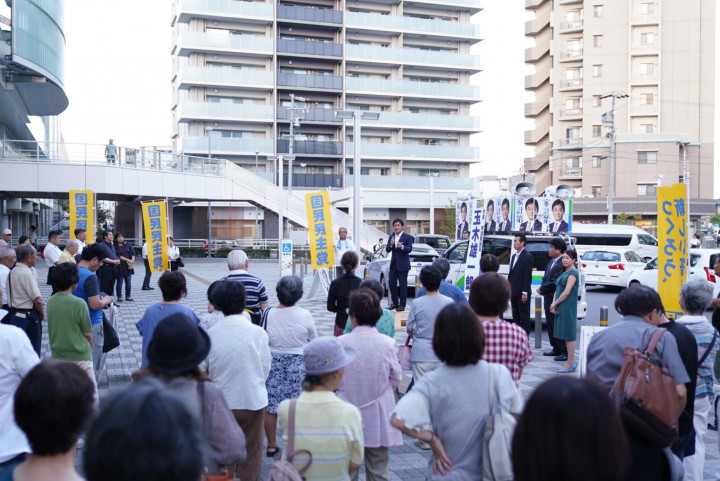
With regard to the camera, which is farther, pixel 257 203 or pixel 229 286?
pixel 257 203

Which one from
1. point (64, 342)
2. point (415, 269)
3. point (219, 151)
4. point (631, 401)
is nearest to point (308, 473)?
point (631, 401)

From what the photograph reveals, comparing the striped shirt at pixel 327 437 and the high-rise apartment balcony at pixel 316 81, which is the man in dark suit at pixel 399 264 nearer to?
the striped shirt at pixel 327 437

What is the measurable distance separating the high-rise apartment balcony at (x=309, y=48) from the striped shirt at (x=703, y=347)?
48.8m

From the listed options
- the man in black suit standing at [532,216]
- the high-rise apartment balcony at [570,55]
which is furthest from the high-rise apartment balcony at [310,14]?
the man in black suit standing at [532,216]

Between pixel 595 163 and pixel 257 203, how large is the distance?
3114 centimetres

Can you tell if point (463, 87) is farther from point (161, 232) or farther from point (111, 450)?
point (111, 450)

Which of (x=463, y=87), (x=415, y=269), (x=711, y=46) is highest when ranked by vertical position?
(x=711, y=46)

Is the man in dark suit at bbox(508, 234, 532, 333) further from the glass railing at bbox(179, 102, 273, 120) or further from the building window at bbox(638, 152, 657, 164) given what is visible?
the building window at bbox(638, 152, 657, 164)

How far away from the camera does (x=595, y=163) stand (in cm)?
5497

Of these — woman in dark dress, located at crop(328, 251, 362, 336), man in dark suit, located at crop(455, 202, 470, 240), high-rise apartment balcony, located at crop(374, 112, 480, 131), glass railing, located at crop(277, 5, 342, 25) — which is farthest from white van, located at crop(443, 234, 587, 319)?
glass railing, located at crop(277, 5, 342, 25)

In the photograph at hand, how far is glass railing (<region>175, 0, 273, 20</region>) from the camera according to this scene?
47.6 metres

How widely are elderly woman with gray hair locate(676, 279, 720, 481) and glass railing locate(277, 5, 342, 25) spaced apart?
4948 centimetres

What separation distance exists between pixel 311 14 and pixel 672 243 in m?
48.0

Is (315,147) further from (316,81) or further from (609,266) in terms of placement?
(609,266)
